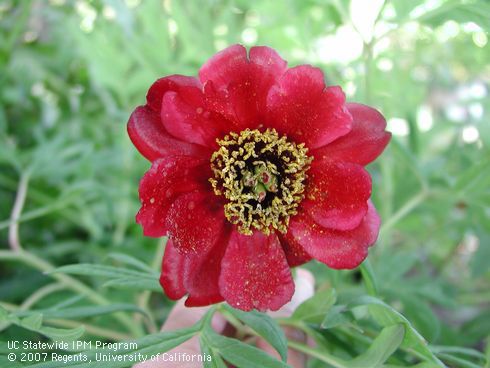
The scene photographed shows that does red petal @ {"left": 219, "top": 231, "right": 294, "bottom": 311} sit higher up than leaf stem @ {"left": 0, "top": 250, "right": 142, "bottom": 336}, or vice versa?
red petal @ {"left": 219, "top": 231, "right": 294, "bottom": 311}

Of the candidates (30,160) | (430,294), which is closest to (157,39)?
(30,160)

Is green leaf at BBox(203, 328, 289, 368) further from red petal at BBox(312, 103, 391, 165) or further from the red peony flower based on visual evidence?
red petal at BBox(312, 103, 391, 165)

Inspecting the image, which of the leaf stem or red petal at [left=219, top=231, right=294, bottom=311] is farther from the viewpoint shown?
the leaf stem

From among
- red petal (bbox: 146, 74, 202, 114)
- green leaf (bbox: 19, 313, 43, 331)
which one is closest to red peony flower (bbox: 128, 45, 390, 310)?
red petal (bbox: 146, 74, 202, 114)

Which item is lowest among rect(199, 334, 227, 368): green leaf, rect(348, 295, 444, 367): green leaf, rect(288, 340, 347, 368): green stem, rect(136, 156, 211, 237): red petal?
rect(288, 340, 347, 368): green stem

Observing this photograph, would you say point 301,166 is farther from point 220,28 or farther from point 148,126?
point 220,28

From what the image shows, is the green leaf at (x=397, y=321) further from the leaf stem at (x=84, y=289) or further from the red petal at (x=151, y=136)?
the leaf stem at (x=84, y=289)

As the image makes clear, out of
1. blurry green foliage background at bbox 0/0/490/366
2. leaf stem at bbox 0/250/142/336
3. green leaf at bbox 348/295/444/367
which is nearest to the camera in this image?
green leaf at bbox 348/295/444/367

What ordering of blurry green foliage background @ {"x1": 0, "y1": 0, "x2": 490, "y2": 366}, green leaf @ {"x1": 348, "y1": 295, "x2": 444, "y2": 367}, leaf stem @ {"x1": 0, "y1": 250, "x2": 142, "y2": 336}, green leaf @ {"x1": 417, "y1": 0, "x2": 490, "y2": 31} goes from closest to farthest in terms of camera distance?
green leaf @ {"x1": 348, "y1": 295, "x2": 444, "y2": 367}
green leaf @ {"x1": 417, "y1": 0, "x2": 490, "y2": 31}
leaf stem @ {"x1": 0, "y1": 250, "x2": 142, "y2": 336}
blurry green foliage background @ {"x1": 0, "y1": 0, "x2": 490, "y2": 366}
